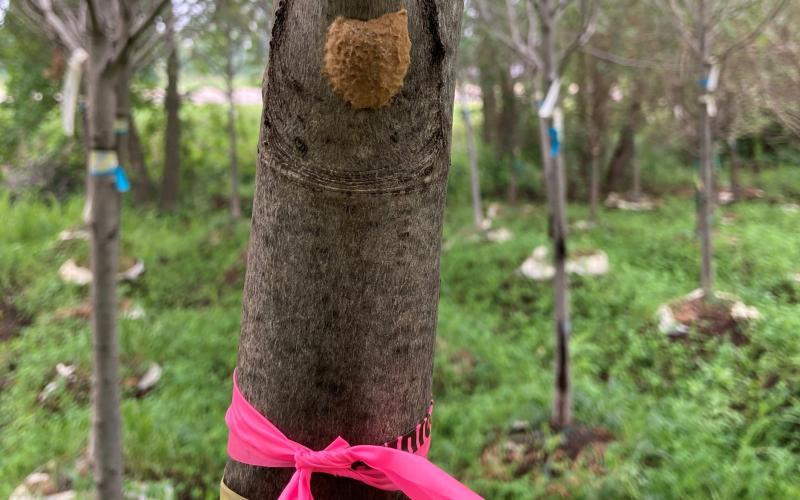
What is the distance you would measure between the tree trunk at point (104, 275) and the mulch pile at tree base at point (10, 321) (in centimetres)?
322

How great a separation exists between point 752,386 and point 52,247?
6728 millimetres

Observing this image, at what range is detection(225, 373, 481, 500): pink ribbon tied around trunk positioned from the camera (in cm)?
73

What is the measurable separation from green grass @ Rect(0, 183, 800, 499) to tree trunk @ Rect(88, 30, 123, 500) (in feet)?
2.56

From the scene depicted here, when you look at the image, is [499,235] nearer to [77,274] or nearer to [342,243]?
[77,274]

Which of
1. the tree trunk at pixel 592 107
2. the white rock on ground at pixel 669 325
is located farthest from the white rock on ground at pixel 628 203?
the white rock on ground at pixel 669 325

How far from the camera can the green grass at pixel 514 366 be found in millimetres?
2885

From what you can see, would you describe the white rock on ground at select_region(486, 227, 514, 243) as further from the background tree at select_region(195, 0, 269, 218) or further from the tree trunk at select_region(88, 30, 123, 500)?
the tree trunk at select_region(88, 30, 123, 500)

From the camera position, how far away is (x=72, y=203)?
310 inches

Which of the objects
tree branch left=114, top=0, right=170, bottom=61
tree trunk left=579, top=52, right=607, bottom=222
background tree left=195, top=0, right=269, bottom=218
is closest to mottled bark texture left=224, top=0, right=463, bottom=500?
tree branch left=114, top=0, right=170, bottom=61

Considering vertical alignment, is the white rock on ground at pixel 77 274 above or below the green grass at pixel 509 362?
above

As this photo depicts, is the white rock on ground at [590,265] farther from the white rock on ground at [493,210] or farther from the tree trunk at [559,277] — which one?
the white rock on ground at [493,210]

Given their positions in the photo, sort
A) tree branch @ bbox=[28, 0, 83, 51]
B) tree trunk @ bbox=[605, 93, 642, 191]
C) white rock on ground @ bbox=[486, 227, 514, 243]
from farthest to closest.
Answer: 1. tree trunk @ bbox=[605, 93, 642, 191]
2. white rock on ground @ bbox=[486, 227, 514, 243]
3. tree branch @ bbox=[28, 0, 83, 51]

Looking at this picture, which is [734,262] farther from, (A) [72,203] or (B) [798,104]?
(A) [72,203]

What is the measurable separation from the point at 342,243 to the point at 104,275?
168 cm
